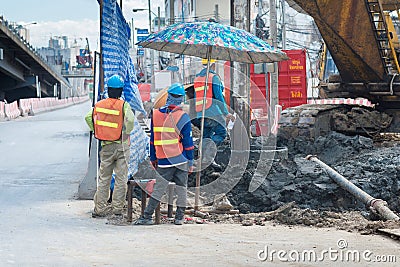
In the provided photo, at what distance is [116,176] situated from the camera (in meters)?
9.41

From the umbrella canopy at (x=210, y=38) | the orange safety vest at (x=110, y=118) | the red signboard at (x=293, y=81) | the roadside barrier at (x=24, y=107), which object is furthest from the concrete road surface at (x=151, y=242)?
the roadside barrier at (x=24, y=107)

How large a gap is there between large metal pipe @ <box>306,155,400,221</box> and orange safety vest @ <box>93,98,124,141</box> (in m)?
3.23

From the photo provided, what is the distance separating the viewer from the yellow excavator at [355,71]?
12.3 meters

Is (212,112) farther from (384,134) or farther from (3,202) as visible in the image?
(384,134)

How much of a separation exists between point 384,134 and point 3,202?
834 cm

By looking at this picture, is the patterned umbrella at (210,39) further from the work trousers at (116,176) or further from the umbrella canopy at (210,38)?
the work trousers at (116,176)

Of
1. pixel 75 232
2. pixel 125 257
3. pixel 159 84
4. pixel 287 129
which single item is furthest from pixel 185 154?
pixel 159 84

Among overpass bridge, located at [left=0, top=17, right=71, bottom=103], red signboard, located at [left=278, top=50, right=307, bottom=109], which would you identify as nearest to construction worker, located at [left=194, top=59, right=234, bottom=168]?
red signboard, located at [left=278, top=50, right=307, bottom=109]

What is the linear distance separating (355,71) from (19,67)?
4515cm

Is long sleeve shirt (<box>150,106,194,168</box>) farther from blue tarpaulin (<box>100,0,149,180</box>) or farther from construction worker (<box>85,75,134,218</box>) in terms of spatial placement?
blue tarpaulin (<box>100,0,149,180</box>)

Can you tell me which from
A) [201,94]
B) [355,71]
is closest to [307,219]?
[201,94]

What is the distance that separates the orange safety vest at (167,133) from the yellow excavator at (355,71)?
11.2 feet

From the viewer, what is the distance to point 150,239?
7852 millimetres

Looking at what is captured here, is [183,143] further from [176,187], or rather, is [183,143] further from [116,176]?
[116,176]
